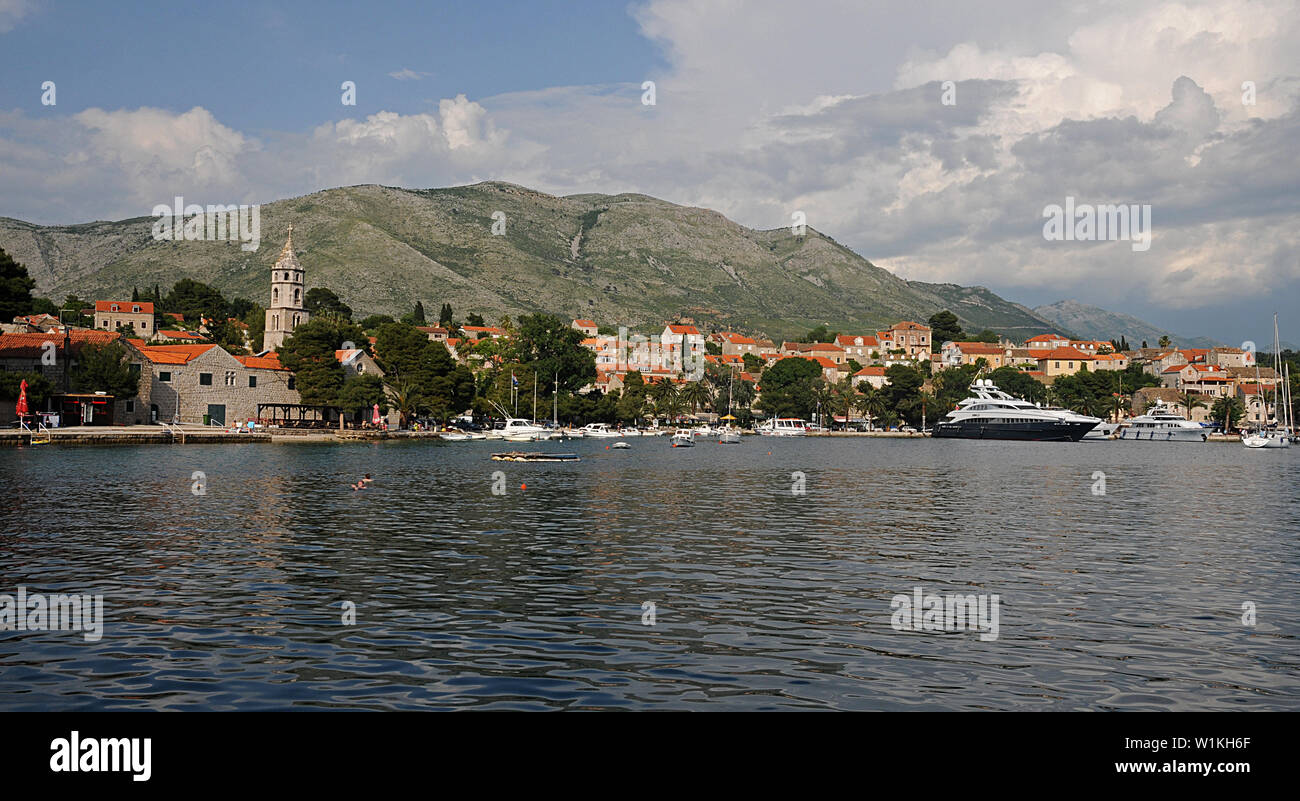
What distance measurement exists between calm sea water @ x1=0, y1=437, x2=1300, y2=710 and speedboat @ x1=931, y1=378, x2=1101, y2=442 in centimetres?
11840

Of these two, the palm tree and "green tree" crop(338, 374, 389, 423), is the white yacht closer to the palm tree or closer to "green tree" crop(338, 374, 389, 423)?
the palm tree

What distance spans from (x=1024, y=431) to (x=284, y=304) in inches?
4885

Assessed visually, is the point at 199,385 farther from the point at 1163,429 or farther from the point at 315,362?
the point at 1163,429

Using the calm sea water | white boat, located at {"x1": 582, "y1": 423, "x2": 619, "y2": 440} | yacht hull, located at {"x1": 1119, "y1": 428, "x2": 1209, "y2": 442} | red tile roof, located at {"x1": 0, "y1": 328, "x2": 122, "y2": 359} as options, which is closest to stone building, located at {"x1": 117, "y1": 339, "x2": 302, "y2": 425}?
red tile roof, located at {"x1": 0, "y1": 328, "x2": 122, "y2": 359}

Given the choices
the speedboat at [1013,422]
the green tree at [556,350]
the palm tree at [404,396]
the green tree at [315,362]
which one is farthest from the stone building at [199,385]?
Result: the speedboat at [1013,422]

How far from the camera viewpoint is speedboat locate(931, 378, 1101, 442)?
166625 mm

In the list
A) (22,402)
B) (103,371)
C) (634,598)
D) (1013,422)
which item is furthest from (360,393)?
(634,598)

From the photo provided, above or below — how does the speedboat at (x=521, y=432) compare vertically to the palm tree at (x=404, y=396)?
below

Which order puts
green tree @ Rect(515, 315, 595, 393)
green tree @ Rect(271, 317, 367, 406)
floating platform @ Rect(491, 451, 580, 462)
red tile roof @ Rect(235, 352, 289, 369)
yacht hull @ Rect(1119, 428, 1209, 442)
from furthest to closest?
yacht hull @ Rect(1119, 428, 1209, 442) → green tree @ Rect(515, 315, 595, 393) → green tree @ Rect(271, 317, 367, 406) → red tile roof @ Rect(235, 352, 289, 369) → floating platform @ Rect(491, 451, 580, 462)

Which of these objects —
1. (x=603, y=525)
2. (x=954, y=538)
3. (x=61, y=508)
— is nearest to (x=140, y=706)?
(x=603, y=525)

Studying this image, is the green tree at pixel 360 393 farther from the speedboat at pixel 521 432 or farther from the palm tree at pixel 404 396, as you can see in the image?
the speedboat at pixel 521 432

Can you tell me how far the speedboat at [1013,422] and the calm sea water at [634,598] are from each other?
118 meters

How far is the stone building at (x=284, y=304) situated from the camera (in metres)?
142
